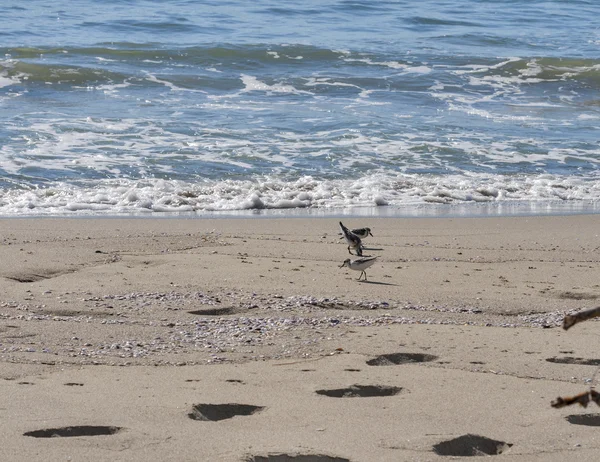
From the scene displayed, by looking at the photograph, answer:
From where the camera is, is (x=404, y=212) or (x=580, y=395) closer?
(x=580, y=395)

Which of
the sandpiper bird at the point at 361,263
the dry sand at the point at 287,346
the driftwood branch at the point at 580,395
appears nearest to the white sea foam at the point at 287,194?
A: the dry sand at the point at 287,346

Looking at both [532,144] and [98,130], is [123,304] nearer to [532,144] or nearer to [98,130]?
[98,130]

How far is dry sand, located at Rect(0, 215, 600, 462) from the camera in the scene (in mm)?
3598

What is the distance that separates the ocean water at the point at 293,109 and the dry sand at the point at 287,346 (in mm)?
2027

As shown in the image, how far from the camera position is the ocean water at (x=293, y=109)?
1017 cm

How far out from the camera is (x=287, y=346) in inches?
191

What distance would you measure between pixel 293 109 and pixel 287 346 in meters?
10.5

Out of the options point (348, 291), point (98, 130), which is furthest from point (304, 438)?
point (98, 130)

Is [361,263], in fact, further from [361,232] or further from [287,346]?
[287,346]

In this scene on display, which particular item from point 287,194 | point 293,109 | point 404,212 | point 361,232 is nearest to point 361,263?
point 361,232

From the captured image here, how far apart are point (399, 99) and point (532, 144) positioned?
3.93m

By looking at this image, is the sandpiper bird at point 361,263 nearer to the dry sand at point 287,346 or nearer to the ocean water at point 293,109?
the dry sand at point 287,346

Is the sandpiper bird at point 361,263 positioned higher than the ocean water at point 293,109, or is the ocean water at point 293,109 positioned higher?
the ocean water at point 293,109

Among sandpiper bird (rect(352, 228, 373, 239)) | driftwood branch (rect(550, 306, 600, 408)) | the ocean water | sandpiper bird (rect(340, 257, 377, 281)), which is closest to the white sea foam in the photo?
the ocean water
